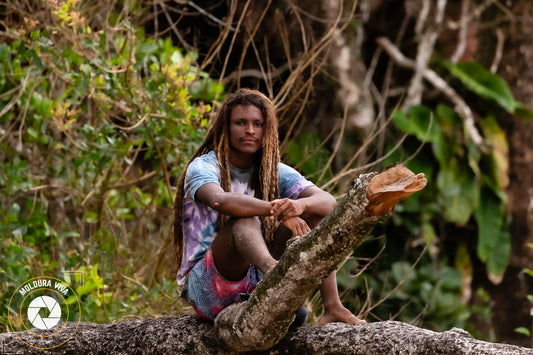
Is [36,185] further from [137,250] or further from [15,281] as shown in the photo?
[15,281]

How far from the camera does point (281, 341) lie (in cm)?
293

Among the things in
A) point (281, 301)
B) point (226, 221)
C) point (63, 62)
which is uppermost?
point (63, 62)

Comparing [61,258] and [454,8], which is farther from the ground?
[454,8]

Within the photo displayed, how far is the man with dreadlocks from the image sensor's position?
113 inches

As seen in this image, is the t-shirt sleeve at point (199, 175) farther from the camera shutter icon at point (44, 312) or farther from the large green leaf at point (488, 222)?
the large green leaf at point (488, 222)

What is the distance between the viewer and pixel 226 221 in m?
2.92

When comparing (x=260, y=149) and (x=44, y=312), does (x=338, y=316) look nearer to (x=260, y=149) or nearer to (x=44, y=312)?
(x=260, y=149)

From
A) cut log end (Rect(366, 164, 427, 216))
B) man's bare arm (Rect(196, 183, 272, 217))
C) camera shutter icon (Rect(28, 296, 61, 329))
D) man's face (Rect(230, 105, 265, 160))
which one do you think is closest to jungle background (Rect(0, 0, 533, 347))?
camera shutter icon (Rect(28, 296, 61, 329))

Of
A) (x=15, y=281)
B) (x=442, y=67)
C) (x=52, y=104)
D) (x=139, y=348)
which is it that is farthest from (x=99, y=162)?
(x=442, y=67)

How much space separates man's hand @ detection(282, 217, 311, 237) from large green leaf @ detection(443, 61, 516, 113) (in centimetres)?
568

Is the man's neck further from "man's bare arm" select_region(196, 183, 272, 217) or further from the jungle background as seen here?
the jungle background

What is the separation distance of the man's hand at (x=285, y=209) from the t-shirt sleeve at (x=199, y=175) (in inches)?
13.0

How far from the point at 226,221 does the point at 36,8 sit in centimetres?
342

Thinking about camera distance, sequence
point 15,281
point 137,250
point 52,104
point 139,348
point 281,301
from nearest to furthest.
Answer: point 281,301
point 139,348
point 15,281
point 52,104
point 137,250
